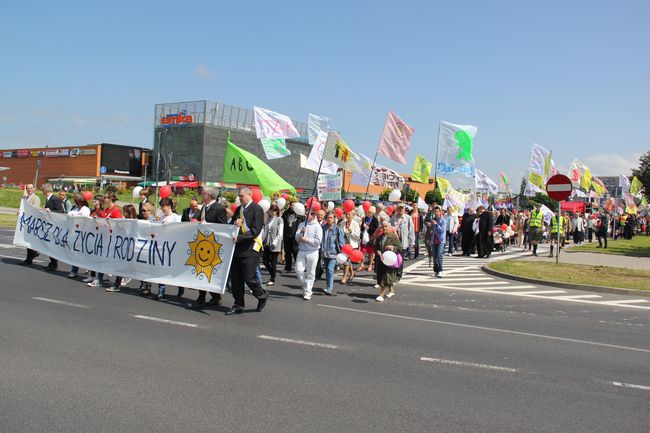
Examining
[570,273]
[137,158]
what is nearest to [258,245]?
[570,273]

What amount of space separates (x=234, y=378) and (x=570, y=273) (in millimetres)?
13029

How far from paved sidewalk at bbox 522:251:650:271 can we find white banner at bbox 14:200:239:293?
1389 centimetres

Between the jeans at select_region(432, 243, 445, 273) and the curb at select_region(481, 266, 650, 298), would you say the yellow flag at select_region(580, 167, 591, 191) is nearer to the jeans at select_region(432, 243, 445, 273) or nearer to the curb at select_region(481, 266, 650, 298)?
the curb at select_region(481, 266, 650, 298)

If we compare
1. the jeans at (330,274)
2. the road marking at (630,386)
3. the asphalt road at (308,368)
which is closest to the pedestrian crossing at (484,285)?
the asphalt road at (308,368)

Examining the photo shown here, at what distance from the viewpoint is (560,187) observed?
16.1 m

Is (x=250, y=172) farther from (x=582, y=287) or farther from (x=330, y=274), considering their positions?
(x=582, y=287)

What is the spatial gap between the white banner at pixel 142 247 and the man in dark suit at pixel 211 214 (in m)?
0.16

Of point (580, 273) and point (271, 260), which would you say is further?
point (580, 273)

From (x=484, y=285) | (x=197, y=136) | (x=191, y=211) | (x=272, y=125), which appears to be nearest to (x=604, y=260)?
(x=484, y=285)

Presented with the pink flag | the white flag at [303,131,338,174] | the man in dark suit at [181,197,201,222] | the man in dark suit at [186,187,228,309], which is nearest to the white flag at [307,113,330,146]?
the white flag at [303,131,338,174]

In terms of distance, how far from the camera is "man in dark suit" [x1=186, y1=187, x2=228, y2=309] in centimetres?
925

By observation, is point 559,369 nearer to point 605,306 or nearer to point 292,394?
point 292,394

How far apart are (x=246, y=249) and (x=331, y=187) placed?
10.8 meters

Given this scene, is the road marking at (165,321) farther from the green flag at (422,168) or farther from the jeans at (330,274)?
the green flag at (422,168)
